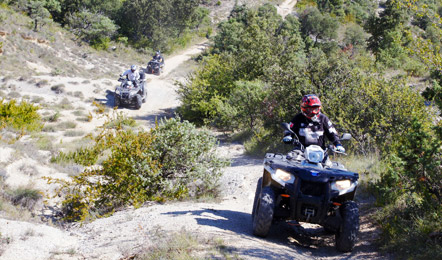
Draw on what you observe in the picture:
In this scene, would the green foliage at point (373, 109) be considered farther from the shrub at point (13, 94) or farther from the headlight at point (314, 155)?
the shrub at point (13, 94)

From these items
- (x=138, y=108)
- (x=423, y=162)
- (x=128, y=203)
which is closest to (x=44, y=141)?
(x=128, y=203)

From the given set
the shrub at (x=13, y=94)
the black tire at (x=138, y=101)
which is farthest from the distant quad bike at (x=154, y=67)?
the shrub at (x=13, y=94)

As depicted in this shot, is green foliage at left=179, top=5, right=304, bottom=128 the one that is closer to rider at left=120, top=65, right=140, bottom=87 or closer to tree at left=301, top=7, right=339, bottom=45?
rider at left=120, top=65, right=140, bottom=87

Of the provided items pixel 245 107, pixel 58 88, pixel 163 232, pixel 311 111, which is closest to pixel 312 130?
pixel 311 111

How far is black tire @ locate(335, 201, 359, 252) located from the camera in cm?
532

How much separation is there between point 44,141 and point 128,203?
282 inches

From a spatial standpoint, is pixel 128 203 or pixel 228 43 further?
pixel 228 43

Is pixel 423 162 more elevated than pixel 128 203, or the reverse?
pixel 423 162

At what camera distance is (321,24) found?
5003cm

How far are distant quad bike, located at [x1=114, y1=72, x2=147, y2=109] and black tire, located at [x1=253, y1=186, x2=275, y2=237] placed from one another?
1722cm

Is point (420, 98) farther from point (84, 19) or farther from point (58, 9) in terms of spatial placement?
point (58, 9)

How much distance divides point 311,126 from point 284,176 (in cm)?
118

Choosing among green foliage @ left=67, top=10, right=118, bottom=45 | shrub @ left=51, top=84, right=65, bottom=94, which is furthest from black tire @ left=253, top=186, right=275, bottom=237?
green foliage @ left=67, top=10, right=118, bottom=45

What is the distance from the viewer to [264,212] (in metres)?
5.39
